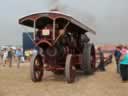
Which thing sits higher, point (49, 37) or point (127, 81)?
point (49, 37)

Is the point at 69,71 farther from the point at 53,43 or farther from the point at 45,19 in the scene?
the point at 45,19

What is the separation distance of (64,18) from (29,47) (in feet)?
81.7

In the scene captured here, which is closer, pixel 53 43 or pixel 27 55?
pixel 53 43

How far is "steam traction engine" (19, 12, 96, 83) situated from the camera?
15.0 metres

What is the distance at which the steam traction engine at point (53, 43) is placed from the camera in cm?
1497

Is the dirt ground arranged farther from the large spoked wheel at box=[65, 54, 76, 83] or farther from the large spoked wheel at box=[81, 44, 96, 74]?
the large spoked wheel at box=[81, 44, 96, 74]

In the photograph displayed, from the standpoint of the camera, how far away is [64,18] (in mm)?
14969

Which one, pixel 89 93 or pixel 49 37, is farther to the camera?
pixel 49 37

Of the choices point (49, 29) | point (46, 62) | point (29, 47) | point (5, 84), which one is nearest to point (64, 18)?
point (49, 29)

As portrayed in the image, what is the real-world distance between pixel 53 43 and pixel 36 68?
145cm

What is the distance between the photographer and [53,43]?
14.9 metres

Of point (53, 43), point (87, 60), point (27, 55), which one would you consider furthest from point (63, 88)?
point (27, 55)

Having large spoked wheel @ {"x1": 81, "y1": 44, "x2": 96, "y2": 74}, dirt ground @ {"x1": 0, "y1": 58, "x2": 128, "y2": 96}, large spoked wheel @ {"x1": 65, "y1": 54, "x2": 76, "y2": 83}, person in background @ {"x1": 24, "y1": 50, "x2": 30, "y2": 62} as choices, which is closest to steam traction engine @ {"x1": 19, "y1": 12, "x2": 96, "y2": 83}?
large spoked wheel @ {"x1": 65, "y1": 54, "x2": 76, "y2": 83}

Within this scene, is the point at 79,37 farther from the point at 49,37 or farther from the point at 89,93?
the point at 89,93
